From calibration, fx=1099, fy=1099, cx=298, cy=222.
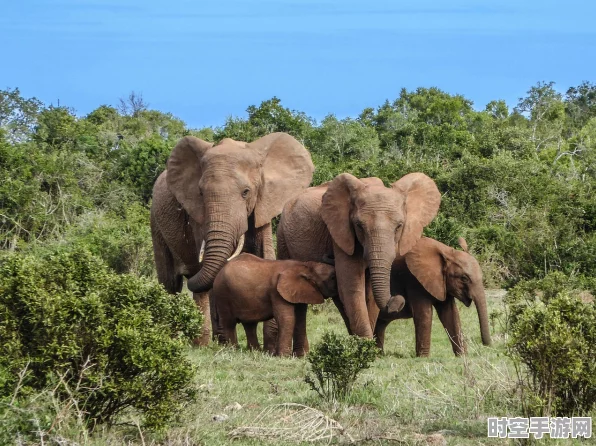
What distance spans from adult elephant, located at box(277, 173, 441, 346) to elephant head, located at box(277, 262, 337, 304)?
0.14 metres

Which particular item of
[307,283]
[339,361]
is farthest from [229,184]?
[339,361]

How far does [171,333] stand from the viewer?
718 centimetres

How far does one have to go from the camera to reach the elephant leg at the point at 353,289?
10.8 metres

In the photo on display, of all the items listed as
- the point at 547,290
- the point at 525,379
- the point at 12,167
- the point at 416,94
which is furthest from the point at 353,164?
the point at 416,94

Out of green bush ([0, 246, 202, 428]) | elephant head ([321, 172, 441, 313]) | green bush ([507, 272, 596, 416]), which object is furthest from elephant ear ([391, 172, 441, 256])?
green bush ([0, 246, 202, 428])

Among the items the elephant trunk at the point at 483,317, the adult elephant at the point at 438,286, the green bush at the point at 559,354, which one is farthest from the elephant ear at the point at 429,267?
the green bush at the point at 559,354

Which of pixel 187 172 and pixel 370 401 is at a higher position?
pixel 187 172

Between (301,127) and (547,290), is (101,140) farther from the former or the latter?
(547,290)

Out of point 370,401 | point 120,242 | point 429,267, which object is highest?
point 120,242

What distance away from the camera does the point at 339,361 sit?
7898mm

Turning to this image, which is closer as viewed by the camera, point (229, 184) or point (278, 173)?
point (229, 184)

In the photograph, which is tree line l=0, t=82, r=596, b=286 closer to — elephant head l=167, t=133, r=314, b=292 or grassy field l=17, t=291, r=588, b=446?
elephant head l=167, t=133, r=314, b=292

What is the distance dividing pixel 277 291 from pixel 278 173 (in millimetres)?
1901

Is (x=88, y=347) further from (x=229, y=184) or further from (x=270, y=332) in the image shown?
(x=270, y=332)
